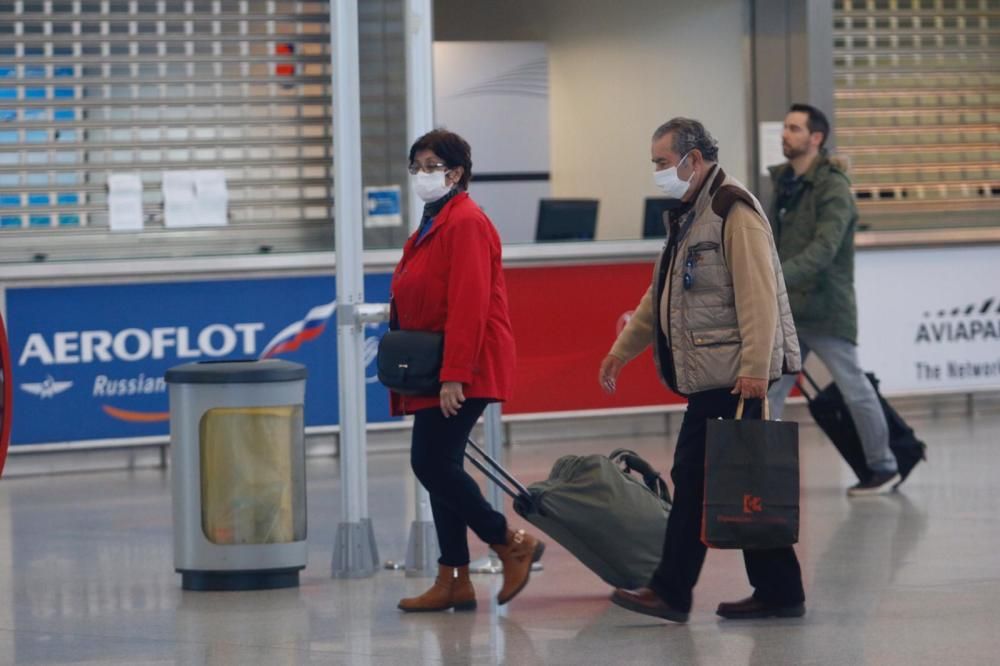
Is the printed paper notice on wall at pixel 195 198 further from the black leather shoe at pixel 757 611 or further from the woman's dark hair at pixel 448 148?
the black leather shoe at pixel 757 611

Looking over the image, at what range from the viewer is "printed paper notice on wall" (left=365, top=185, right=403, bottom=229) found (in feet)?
41.9

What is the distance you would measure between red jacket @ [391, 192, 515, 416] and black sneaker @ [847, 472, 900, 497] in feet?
11.9

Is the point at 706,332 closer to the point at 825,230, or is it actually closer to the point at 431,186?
the point at 431,186

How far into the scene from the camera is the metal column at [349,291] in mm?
7617

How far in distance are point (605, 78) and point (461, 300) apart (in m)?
9.60

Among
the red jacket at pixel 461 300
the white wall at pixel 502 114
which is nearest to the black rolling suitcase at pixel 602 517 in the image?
the red jacket at pixel 461 300

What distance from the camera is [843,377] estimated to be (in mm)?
9508

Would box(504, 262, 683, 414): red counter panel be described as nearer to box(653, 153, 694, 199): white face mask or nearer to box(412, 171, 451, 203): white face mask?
box(412, 171, 451, 203): white face mask

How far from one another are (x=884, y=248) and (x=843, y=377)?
3815mm

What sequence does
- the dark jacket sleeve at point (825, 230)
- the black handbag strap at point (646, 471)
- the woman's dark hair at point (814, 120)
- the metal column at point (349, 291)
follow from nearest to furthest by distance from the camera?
1. the black handbag strap at point (646, 471)
2. the metal column at point (349, 291)
3. the dark jacket sleeve at point (825, 230)
4. the woman's dark hair at point (814, 120)

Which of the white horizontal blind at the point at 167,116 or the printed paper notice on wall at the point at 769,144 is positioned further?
the printed paper notice on wall at the point at 769,144

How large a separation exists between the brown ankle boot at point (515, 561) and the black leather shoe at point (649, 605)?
1.37ft

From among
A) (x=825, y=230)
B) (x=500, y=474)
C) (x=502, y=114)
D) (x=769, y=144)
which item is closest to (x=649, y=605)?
(x=500, y=474)

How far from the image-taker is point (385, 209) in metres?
12.8
